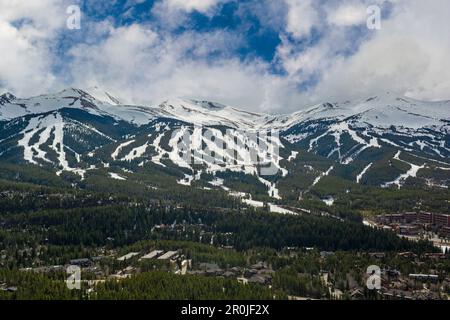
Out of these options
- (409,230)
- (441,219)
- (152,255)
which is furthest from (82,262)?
(441,219)

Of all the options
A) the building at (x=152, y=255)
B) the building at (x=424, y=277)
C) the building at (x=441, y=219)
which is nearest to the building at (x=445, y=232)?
the building at (x=441, y=219)

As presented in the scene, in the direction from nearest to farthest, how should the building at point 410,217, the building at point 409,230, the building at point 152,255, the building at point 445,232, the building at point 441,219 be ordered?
1. the building at point 152,255
2. the building at point 409,230
3. the building at point 445,232
4. the building at point 441,219
5. the building at point 410,217

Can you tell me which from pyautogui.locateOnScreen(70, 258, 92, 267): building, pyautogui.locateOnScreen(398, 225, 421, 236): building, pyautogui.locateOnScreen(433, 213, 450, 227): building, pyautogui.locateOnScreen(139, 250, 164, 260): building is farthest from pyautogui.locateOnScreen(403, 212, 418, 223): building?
pyautogui.locateOnScreen(70, 258, 92, 267): building

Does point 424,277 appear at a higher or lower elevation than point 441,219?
lower

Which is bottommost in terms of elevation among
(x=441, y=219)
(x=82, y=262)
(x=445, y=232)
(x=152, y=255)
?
(x=82, y=262)

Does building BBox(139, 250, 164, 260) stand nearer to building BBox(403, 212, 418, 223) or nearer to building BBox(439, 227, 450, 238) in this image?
building BBox(439, 227, 450, 238)

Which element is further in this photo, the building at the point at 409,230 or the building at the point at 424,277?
the building at the point at 409,230

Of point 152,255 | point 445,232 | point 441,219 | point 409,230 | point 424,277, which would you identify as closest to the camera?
point 424,277

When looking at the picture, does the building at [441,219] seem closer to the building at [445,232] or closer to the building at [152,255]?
the building at [445,232]

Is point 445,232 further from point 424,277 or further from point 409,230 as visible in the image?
point 424,277

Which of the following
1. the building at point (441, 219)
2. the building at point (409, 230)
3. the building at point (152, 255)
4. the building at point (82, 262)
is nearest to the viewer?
the building at point (82, 262)

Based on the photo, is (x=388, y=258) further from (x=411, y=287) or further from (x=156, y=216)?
(x=156, y=216)
